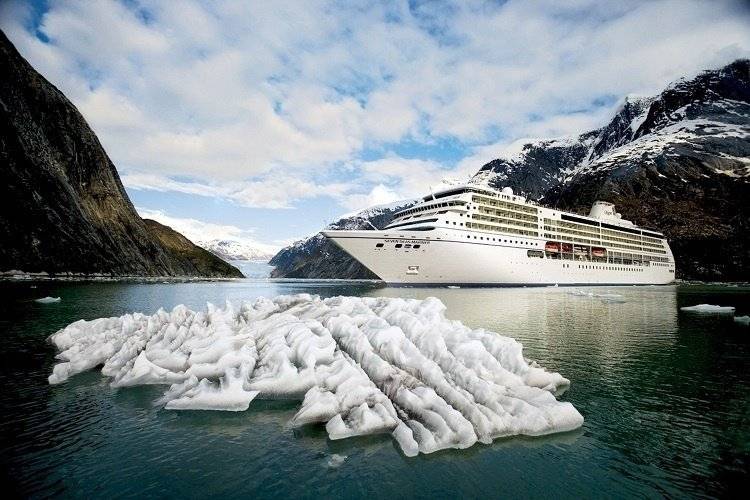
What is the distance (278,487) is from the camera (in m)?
6.34

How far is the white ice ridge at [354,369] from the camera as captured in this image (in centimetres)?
865

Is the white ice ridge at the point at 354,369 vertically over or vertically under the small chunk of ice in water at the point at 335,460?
over

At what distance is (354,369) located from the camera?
34.1 ft

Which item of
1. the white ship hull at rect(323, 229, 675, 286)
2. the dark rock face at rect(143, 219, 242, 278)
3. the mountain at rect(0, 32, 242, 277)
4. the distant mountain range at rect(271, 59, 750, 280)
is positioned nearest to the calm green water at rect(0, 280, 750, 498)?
the white ship hull at rect(323, 229, 675, 286)

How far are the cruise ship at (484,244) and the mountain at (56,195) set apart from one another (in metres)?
62.4

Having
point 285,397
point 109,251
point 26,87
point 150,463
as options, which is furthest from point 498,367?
point 26,87

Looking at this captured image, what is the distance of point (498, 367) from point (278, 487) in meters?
7.20

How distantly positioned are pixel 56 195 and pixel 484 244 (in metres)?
91.5

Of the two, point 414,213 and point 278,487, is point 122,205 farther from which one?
point 278,487

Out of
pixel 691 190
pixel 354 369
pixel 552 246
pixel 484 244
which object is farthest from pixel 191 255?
pixel 691 190

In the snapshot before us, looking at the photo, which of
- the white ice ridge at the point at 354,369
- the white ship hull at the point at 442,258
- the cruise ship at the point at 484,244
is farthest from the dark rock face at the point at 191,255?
the white ice ridge at the point at 354,369

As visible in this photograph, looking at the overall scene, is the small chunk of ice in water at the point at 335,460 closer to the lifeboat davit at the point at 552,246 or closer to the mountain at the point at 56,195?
the lifeboat davit at the point at 552,246

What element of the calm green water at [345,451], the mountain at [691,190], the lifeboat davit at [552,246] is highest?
the mountain at [691,190]

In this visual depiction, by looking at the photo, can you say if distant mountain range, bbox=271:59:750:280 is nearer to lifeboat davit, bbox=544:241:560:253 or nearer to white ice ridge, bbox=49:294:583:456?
lifeboat davit, bbox=544:241:560:253
